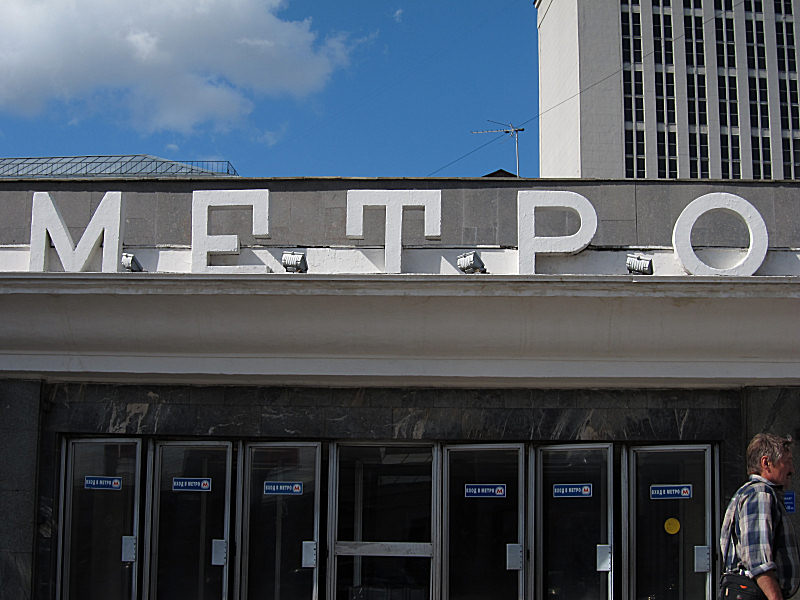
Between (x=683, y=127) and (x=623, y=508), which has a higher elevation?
(x=683, y=127)

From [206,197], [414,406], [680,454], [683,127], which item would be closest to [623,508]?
[680,454]

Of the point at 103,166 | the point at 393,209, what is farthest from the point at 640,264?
the point at 103,166

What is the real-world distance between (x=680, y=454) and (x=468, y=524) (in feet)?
7.55

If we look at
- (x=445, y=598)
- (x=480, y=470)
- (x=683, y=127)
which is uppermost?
(x=683, y=127)

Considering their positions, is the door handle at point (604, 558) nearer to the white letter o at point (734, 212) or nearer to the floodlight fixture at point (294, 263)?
the white letter o at point (734, 212)

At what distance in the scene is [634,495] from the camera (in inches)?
356

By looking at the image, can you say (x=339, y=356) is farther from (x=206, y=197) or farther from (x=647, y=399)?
(x=647, y=399)

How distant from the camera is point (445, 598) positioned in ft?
29.5

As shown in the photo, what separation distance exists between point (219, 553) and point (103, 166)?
3313 cm

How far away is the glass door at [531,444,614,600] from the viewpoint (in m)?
8.99

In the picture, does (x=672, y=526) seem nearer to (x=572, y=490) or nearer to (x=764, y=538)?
(x=572, y=490)

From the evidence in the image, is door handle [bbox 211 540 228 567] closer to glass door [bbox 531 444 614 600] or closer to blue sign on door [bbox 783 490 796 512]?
glass door [bbox 531 444 614 600]

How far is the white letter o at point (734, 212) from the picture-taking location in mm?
8133

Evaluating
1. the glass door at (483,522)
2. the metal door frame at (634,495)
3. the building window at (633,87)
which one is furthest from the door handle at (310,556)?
the building window at (633,87)
